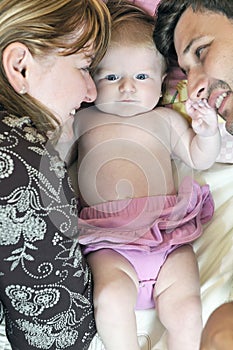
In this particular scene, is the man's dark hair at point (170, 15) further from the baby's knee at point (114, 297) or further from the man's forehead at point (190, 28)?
the baby's knee at point (114, 297)

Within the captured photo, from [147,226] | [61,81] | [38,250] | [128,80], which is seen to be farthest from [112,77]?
[38,250]

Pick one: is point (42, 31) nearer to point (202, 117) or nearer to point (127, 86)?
point (127, 86)

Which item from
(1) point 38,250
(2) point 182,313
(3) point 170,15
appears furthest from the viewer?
(3) point 170,15

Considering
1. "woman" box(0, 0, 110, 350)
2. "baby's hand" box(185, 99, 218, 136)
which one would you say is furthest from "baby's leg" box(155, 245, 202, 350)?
"baby's hand" box(185, 99, 218, 136)

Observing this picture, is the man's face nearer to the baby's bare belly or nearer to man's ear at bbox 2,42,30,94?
the baby's bare belly

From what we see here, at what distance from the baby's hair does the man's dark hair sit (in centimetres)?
3

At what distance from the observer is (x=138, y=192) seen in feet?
3.90

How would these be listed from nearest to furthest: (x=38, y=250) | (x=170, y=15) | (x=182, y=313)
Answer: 1. (x=38, y=250)
2. (x=182, y=313)
3. (x=170, y=15)

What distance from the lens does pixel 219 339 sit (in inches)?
28.2

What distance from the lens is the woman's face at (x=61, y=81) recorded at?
3.51ft

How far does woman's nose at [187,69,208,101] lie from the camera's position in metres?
1.09

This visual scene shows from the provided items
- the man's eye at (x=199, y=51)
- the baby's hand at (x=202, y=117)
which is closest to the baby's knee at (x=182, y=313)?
the baby's hand at (x=202, y=117)

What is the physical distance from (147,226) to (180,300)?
0.51ft

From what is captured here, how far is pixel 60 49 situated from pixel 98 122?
233mm
